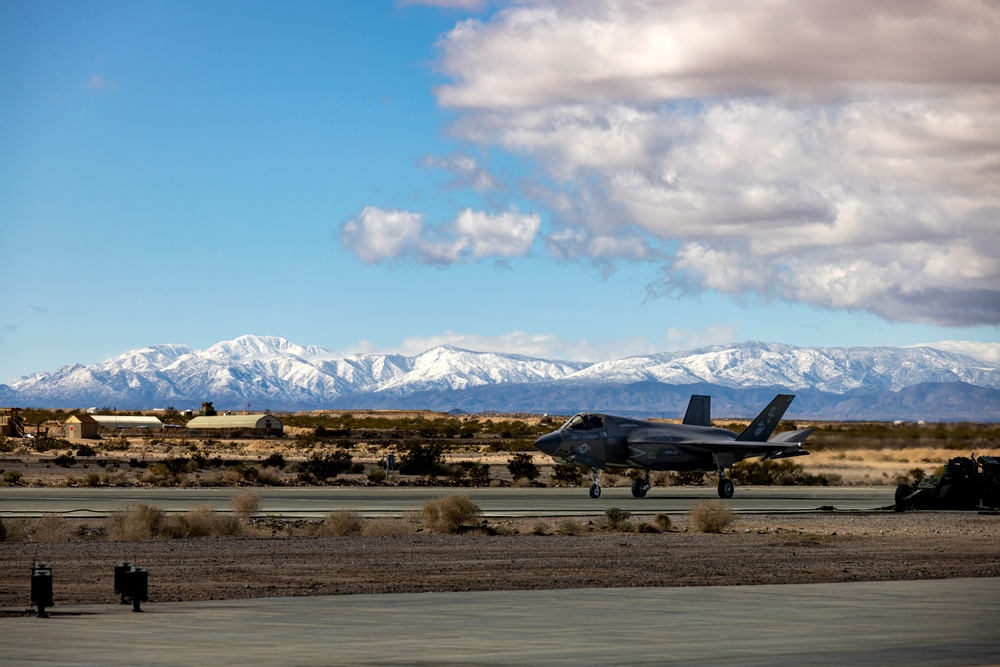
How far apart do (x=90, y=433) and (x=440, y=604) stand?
12871 centimetres

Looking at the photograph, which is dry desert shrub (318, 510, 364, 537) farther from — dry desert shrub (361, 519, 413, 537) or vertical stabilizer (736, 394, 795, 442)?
vertical stabilizer (736, 394, 795, 442)

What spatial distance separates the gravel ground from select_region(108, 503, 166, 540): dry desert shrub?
112cm

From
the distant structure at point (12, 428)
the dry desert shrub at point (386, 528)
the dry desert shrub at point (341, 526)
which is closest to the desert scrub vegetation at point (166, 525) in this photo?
the dry desert shrub at point (341, 526)

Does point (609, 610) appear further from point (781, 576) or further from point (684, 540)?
point (684, 540)

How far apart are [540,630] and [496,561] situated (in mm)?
11459

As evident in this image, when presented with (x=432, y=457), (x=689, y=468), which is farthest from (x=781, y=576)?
(x=432, y=457)

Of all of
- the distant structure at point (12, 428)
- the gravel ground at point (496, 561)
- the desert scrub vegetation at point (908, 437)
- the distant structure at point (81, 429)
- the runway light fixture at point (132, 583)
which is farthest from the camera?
the distant structure at point (12, 428)

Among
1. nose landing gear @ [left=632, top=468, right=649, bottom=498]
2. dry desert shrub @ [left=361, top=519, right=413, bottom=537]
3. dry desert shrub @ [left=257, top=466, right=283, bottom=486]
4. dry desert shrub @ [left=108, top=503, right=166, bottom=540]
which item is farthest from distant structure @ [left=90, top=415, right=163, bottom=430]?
dry desert shrub @ [left=108, top=503, right=166, bottom=540]

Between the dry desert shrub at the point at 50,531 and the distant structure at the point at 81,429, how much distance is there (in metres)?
108

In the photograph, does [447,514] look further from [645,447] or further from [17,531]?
[645,447]

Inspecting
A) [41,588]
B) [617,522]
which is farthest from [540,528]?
[41,588]

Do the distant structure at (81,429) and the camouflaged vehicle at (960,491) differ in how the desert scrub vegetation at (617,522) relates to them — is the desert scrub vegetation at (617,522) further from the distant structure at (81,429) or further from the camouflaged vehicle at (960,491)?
the distant structure at (81,429)

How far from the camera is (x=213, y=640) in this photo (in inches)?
667

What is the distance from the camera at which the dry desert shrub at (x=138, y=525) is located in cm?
3562
